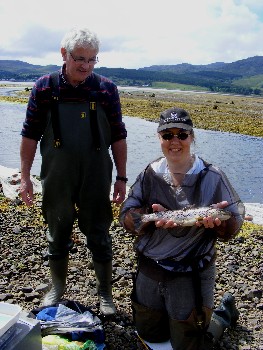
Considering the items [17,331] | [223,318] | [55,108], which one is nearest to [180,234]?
[223,318]

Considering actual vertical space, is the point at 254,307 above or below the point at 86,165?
below

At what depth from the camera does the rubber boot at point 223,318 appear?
496cm

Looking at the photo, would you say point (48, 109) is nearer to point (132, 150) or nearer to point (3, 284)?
point (3, 284)

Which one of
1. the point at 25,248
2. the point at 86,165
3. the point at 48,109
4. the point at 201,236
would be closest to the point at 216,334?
the point at 201,236

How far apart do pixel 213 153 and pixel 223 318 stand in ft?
52.9

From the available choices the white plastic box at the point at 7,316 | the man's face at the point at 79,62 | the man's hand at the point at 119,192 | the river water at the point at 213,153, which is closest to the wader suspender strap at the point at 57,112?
the man's face at the point at 79,62

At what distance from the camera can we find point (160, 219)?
422 cm

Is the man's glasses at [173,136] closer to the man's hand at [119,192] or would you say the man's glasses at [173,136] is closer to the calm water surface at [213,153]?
the man's hand at [119,192]

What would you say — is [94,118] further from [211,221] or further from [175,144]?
[211,221]

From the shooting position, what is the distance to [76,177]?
5.03m

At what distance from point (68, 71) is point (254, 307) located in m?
3.96

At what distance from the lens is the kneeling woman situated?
438cm

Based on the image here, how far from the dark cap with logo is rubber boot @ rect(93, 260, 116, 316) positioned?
2.04 meters

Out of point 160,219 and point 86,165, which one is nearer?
point 160,219
